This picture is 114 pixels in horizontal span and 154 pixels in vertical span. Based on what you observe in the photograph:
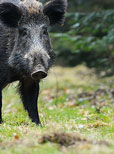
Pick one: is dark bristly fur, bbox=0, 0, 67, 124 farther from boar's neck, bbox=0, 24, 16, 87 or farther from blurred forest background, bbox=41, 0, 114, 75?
blurred forest background, bbox=41, 0, 114, 75

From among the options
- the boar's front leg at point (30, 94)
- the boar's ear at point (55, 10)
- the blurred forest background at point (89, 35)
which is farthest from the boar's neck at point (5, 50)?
the blurred forest background at point (89, 35)

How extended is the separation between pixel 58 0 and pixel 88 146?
3.81m

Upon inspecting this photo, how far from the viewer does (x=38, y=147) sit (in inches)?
145

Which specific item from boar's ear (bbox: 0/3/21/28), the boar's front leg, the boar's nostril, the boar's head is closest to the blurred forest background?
the boar's head

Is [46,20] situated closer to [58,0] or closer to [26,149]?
[58,0]

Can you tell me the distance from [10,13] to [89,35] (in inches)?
226

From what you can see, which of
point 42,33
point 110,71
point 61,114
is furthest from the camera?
point 110,71

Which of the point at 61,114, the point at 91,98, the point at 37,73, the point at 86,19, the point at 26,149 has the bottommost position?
the point at 91,98

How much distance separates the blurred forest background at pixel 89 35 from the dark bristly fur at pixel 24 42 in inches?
111

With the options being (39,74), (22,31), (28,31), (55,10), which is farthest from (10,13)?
(39,74)

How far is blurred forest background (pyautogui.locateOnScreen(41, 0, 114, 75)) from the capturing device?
32.0ft

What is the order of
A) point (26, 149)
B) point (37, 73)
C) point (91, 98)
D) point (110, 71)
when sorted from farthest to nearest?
point (110, 71) < point (91, 98) < point (37, 73) < point (26, 149)

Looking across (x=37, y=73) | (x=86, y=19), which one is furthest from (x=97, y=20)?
(x=37, y=73)

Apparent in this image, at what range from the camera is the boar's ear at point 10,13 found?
6371 mm
